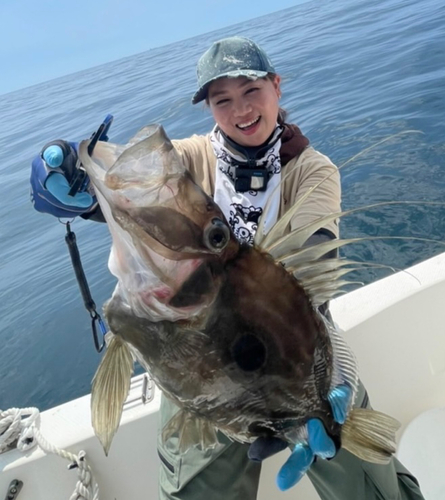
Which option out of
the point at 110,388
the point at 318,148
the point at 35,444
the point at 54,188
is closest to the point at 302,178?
the point at 54,188

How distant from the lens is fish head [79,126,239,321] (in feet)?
3.95

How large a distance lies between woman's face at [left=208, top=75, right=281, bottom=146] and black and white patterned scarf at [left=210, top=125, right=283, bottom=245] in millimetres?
76

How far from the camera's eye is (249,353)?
1.38 meters

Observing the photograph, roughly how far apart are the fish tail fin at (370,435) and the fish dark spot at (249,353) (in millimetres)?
418

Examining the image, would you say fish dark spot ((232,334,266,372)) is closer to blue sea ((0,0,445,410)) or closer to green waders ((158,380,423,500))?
green waders ((158,380,423,500))

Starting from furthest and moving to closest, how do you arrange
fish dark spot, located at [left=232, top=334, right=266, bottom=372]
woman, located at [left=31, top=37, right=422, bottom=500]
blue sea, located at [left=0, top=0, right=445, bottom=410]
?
blue sea, located at [left=0, top=0, right=445, bottom=410]
woman, located at [left=31, top=37, right=422, bottom=500]
fish dark spot, located at [left=232, top=334, right=266, bottom=372]

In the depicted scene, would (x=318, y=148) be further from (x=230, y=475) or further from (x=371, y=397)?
(x=230, y=475)

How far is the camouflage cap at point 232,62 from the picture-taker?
224 centimetres

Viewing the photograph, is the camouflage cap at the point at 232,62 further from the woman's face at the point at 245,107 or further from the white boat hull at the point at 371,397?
the white boat hull at the point at 371,397

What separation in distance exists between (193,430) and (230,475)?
80cm

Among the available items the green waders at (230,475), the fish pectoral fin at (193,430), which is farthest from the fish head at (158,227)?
the green waders at (230,475)

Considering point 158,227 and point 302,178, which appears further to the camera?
point 302,178

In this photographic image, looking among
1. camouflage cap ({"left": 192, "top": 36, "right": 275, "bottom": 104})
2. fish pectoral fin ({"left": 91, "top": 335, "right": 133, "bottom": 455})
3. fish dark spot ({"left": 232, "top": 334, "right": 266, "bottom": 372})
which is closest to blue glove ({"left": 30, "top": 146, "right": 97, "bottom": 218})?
fish pectoral fin ({"left": 91, "top": 335, "right": 133, "bottom": 455})

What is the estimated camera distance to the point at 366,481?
2.17 meters
